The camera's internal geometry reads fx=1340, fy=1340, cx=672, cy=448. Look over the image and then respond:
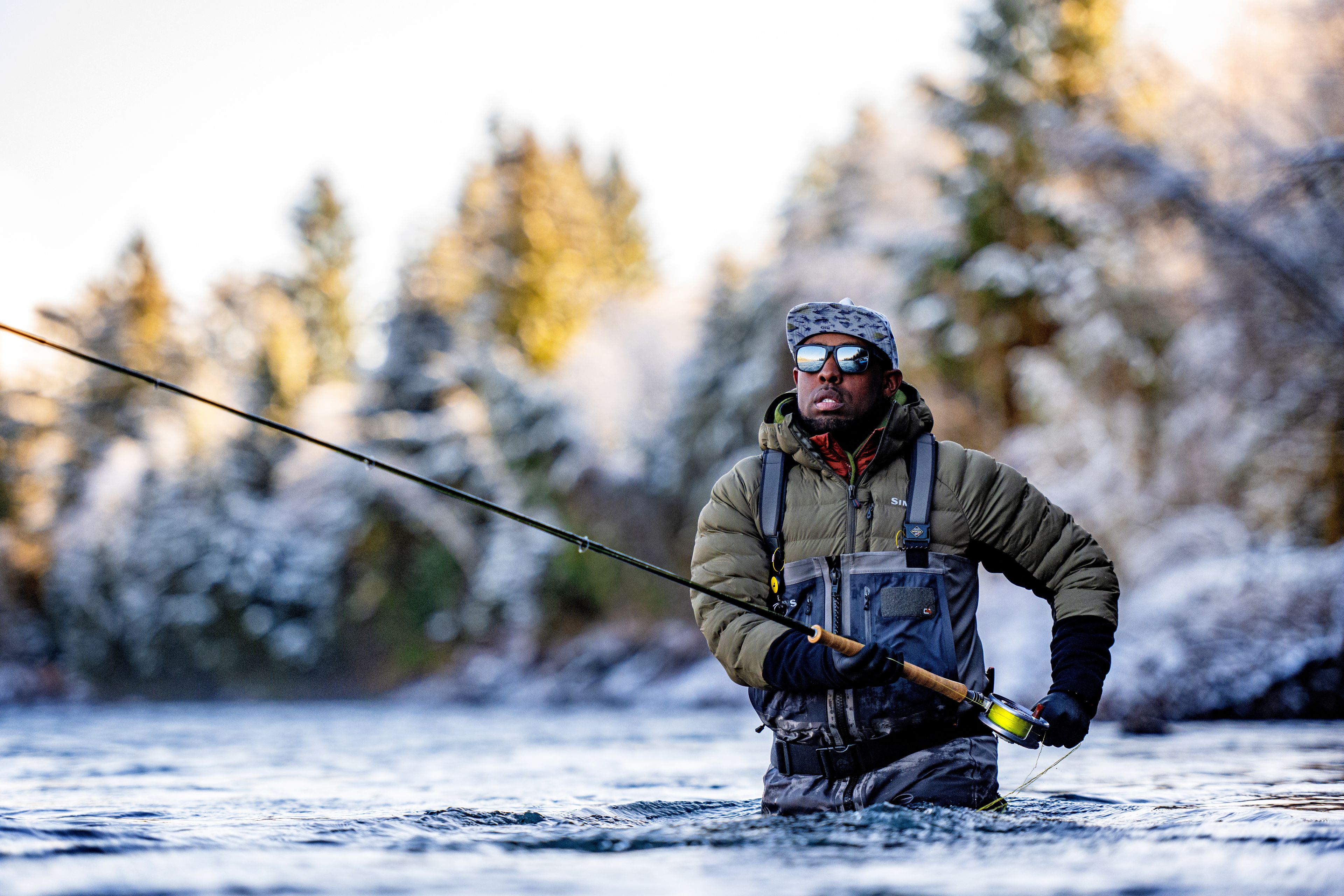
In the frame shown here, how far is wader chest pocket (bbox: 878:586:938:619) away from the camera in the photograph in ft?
12.4

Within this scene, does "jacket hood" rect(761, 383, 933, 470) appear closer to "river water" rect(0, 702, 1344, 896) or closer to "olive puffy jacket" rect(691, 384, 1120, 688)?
"olive puffy jacket" rect(691, 384, 1120, 688)

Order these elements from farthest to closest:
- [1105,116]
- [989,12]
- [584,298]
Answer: [584,298], [989,12], [1105,116]

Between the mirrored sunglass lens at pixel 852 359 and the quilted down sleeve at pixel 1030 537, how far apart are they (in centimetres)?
35

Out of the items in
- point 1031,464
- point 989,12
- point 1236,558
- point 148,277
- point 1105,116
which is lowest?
point 1236,558

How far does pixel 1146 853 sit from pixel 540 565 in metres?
25.7

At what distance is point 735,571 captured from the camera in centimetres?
395

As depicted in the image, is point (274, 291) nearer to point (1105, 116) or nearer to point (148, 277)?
point (148, 277)

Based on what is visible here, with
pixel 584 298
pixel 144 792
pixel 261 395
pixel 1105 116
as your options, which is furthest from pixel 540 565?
pixel 144 792

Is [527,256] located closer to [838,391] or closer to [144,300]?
[144,300]

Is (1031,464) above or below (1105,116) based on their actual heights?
below

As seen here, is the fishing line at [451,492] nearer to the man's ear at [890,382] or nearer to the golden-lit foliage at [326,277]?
the man's ear at [890,382]

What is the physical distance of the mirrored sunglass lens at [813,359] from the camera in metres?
3.92

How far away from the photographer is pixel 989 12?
22.4 m

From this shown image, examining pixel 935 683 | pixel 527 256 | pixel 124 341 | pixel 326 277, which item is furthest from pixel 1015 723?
pixel 326 277
